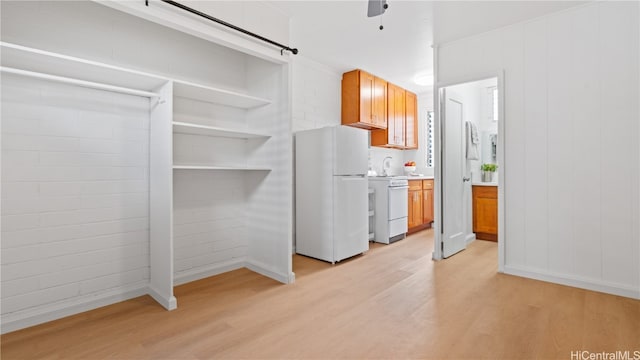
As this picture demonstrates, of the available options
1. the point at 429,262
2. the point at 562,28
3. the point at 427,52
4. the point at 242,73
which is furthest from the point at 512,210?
the point at 242,73

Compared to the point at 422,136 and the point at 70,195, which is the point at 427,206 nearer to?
the point at 422,136

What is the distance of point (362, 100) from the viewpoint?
4711 millimetres

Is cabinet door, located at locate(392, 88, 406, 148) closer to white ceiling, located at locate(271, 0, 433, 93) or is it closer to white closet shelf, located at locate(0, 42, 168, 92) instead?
white ceiling, located at locate(271, 0, 433, 93)

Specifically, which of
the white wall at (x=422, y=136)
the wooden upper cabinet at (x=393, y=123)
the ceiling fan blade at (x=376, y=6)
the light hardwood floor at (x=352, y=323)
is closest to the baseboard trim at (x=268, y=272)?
the light hardwood floor at (x=352, y=323)

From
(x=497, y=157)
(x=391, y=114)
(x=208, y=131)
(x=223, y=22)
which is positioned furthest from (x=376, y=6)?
(x=391, y=114)

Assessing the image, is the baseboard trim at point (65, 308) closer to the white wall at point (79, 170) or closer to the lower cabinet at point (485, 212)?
the white wall at point (79, 170)

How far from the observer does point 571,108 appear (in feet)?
9.00

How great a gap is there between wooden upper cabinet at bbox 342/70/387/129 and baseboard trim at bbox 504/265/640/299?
2744mm

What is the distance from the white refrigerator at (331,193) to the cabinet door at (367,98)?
102cm

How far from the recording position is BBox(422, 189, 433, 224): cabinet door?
533 centimetres

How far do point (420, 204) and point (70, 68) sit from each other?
15.6ft

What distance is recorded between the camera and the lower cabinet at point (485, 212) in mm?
4516

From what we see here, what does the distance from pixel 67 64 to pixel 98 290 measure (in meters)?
1.63

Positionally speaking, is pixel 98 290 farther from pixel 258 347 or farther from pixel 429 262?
pixel 429 262
